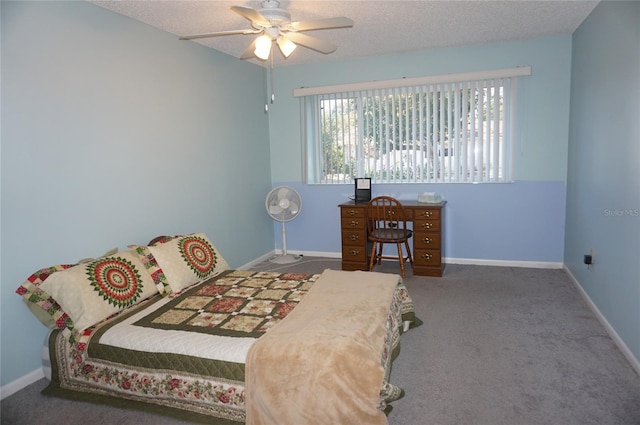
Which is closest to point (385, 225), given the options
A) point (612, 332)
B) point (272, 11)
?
point (612, 332)

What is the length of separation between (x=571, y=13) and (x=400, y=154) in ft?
6.68

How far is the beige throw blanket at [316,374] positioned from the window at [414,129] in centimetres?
303

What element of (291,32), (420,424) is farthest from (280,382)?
(291,32)

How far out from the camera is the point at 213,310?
2.40m

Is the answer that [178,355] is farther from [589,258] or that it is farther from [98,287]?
[589,258]

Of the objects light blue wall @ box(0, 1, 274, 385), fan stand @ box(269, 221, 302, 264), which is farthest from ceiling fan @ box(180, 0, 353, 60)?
fan stand @ box(269, 221, 302, 264)

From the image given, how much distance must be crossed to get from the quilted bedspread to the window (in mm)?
2565

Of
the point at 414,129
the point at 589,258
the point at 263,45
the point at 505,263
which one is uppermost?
the point at 263,45

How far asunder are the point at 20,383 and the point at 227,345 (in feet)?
4.57

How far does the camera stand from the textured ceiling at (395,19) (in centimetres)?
301

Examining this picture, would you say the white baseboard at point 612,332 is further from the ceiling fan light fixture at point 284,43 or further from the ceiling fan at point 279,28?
the ceiling fan light fixture at point 284,43

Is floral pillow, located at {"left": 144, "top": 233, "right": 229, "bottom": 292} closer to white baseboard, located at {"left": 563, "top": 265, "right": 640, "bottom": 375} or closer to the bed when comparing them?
the bed

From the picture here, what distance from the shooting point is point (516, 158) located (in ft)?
14.5

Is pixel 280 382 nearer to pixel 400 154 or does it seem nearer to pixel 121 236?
pixel 121 236
